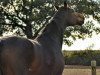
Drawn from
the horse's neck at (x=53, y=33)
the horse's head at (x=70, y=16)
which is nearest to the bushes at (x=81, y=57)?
the horse's head at (x=70, y=16)

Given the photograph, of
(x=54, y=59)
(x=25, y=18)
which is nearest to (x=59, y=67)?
(x=54, y=59)

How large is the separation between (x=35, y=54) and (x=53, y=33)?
2.06m

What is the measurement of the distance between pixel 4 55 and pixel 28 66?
600 millimetres

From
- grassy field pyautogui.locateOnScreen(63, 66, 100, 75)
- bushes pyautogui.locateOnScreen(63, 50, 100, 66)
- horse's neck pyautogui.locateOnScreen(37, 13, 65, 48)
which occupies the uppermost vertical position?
horse's neck pyautogui.locateOnScreen(37, 13, 65, 48)

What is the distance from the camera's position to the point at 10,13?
89.9 feet

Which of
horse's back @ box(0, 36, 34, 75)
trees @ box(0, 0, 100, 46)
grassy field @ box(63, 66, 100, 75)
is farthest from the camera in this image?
trees @ box(0, 0, 100, 46)

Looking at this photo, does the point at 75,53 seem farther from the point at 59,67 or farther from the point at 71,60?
the point at 59,67

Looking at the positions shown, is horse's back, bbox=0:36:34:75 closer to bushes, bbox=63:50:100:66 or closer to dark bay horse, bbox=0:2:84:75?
dark bay horse, bbox=0:2:84:75

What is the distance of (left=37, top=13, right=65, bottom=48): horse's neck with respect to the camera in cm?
869

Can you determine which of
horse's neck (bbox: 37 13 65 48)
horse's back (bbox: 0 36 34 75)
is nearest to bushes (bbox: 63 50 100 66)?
horse's neck (bbox: 37 13 65 48)

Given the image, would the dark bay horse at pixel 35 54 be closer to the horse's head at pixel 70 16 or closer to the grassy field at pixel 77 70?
the horse's head at pixel 70 16

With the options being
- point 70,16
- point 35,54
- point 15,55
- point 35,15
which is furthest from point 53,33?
point 35,15

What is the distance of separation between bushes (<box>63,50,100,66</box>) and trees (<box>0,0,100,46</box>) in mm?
2457

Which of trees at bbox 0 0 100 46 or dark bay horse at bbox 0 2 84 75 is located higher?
dark bay horse at bbox 0 2 84 75
